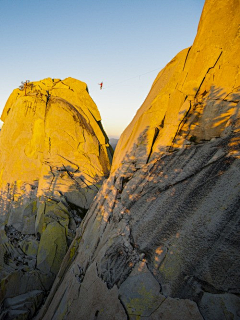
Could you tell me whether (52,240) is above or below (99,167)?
below

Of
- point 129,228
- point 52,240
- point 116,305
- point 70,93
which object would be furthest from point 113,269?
point 70,93

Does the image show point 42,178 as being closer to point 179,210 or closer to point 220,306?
point 179,210

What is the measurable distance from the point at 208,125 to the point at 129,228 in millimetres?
4420

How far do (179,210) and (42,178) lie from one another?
40.1 feet

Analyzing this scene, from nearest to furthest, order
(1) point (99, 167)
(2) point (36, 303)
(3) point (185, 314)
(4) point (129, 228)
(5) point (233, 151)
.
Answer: (3) point (185, 314), (5) point (233, 151), (4) point (129, 228), (2) point (36, 303), (1) point (99, 167)

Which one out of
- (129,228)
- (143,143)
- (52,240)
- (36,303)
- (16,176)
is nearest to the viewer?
(129,228)

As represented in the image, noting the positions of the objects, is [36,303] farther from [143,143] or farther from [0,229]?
[143,143]

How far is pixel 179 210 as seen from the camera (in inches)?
203

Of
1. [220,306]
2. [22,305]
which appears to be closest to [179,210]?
[220,306]

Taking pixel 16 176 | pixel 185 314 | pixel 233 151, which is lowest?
pixel 185 314

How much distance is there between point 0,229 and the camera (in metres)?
12.9

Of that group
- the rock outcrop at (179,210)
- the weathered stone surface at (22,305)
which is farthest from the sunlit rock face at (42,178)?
the rock outcrop at (179,210)

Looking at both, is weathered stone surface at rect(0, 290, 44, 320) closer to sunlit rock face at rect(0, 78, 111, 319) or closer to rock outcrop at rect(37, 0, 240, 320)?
sunlit rock face at rect(0, 78, 111, 319)

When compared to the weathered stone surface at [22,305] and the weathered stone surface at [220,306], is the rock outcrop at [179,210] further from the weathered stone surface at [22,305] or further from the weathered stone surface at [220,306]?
the weathered stone surface at [22,305]
